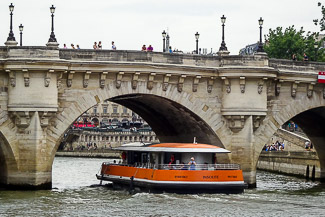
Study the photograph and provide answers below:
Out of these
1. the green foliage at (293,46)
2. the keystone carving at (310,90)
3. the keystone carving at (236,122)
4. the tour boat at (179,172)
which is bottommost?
the tour boat at (179,172)

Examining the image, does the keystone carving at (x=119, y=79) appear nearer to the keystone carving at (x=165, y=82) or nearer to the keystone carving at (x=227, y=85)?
the keystone carving at (x=165, y=82)

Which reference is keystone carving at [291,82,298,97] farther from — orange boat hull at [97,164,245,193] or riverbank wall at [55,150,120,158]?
riverbank wall at [55,150,120,158]

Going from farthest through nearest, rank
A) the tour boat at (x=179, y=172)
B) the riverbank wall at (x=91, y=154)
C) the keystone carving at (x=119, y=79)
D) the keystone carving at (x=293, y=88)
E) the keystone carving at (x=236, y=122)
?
the riverbank wall at (x=91, y=154)
the keystone carving at (x=293, y=88)
the keystone carving at (x=236, y=122)
the keystone carving at (x=119, y=79)
the tour boat at (x=179, y=172)

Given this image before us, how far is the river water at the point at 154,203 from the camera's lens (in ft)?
157

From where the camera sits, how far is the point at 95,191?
59.5m

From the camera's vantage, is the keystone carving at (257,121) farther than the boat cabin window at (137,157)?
Yes

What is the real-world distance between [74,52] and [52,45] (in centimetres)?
136

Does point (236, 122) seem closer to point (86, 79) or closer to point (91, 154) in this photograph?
point (86, 79)

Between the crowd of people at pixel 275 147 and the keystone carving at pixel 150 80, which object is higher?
the keystone carving at pixel 150 80

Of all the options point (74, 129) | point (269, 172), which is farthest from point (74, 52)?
point (74, 129)

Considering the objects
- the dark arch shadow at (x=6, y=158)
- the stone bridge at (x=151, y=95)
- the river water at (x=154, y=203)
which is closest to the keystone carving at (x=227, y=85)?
the stone bridge at (x=151, y=95)

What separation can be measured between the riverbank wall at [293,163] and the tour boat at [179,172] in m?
19.5

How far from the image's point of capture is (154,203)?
51250 millimetres

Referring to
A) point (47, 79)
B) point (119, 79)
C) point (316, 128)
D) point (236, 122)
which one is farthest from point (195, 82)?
point (316, 128)
